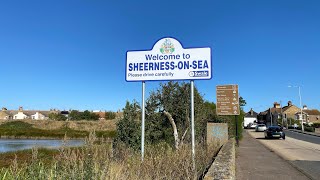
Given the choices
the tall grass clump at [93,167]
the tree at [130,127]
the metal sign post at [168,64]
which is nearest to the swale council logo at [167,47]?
the metal sign post at [168,64]

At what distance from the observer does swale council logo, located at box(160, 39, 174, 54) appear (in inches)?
364

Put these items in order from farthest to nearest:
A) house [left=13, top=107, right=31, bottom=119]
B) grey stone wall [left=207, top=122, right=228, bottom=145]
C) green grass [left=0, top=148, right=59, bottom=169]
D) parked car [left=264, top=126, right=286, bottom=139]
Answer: house [left=13, top=107, right=31, bottom=119] → parked car [left=264, top=126, right=286, bottom=139] → grey stone wall [left=207, top=122, right=228, bottom=145] → green grass [left=0, top=148, right=59, bottom=169]

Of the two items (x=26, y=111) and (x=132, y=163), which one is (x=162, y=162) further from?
(x=26, y=111)

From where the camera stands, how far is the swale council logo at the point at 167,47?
9.26 meters

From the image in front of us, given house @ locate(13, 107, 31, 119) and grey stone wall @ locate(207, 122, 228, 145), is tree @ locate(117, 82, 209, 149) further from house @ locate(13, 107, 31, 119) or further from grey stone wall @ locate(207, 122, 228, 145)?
house @ locate(13, 107, 31, 119)

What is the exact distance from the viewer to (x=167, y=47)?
929 cm

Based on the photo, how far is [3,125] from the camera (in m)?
90.6

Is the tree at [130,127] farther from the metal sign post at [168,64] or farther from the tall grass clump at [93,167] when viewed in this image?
the tall grass clump at [93,167]

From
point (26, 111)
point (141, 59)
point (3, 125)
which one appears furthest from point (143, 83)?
point (26, 111)

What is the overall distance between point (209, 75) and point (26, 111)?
16523cm

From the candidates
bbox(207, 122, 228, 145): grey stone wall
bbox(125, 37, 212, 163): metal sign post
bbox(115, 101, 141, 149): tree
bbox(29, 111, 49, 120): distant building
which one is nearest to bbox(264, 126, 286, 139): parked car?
bbox(207, 122, 228, 145): grey stone wall

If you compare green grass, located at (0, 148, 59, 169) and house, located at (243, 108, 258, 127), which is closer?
green grass, located at (0, 148, 59, 169)

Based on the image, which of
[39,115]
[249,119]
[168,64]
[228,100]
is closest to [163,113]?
[168,64]

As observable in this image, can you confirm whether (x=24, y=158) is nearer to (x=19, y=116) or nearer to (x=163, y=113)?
(x=163, y=113)
